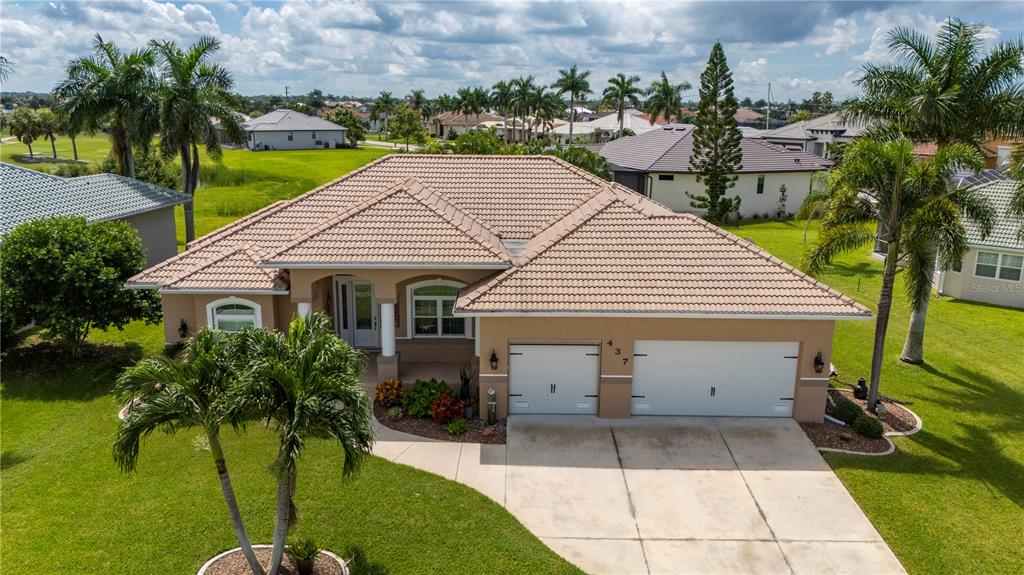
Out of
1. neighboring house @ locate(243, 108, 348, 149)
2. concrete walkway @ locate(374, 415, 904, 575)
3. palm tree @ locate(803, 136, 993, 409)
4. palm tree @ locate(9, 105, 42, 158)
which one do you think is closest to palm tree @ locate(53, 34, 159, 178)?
concrete walkway @ locate(374, 415, 904, 575)

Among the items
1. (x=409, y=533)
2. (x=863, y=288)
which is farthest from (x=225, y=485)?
(x=863, y=288)

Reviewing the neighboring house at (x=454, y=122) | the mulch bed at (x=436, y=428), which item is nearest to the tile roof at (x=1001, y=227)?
the mulch bed at (x=436, y=428)

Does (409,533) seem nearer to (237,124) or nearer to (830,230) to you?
(830,230)

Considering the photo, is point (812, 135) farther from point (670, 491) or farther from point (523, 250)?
point (670, 491)

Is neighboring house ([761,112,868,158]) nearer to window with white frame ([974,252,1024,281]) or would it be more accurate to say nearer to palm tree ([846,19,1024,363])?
window with white frame ([974,252,1024,281])

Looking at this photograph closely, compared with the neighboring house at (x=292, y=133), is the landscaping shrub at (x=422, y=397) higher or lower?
lower

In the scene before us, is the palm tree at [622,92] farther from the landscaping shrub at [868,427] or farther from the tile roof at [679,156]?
the landscaping shrub at [868,427]
